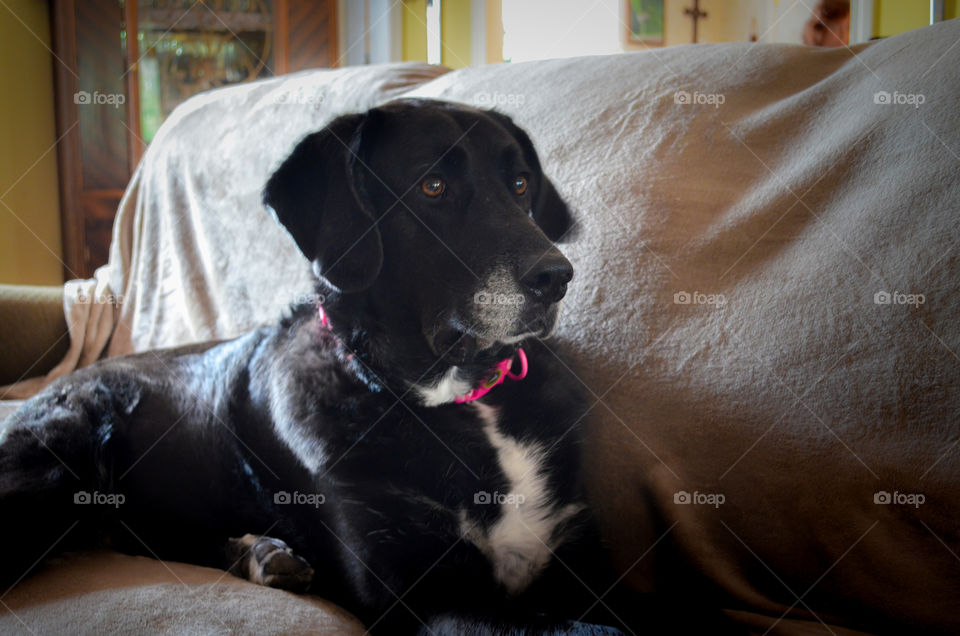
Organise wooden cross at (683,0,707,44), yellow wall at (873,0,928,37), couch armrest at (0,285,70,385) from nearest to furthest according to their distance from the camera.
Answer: couch armrest at (0,285,70,385)
yellow wall at (873,0,928,37)
wooden cross at (683,0,707,44)

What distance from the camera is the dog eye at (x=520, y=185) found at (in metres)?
0.97

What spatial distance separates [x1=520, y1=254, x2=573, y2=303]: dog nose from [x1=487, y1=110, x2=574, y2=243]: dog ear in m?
0.22

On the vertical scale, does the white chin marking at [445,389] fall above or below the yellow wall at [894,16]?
below

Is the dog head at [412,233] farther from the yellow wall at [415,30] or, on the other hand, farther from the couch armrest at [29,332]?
the yellow wall at [415,30]

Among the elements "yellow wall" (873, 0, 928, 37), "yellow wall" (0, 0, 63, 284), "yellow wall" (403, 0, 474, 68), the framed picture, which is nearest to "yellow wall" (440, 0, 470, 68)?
"yellow wall" (403, 0, 474, 68)

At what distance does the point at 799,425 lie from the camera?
848 millimetres

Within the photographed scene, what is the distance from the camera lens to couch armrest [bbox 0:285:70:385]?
1603mm

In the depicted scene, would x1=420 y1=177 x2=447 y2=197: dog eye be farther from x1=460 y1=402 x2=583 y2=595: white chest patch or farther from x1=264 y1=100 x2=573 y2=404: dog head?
x1=460 y1=402 x2=583 y2=595: white chest patch

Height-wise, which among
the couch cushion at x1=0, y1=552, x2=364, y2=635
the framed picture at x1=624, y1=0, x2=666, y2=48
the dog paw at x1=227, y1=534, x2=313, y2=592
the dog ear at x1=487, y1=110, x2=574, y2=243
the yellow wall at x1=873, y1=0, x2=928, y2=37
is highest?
the framed picture at x1=624, y1=0, x2=666, y2=48

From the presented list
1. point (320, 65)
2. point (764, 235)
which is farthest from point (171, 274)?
point (320, 65)

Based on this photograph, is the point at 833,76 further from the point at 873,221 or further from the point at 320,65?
the point at 320,65

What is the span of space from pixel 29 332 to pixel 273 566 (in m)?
1.15

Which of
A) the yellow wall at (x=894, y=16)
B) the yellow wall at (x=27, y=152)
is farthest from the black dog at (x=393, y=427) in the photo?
the yellow wall at (x=27, y=152)

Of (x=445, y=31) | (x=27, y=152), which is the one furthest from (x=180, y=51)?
(x=445, y=31)
